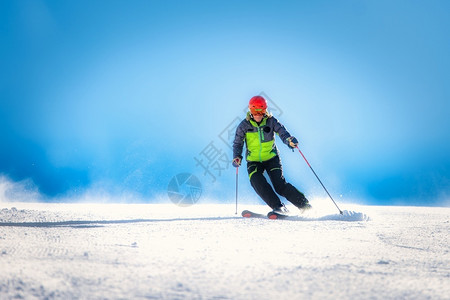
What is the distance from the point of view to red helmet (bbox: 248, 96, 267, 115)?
22.8 ft

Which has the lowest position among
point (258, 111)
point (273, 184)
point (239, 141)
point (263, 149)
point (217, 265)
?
point (217, 265)

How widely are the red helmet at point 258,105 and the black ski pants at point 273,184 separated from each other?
932 millimetres

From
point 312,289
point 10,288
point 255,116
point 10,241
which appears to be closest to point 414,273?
point 312,289

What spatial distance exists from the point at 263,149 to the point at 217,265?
473 centimetres

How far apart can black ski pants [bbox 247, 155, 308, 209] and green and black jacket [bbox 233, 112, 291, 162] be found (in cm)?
14

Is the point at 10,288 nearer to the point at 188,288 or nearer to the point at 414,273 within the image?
the point at 188,288

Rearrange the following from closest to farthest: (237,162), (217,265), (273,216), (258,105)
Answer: (217,265), (273,216), (258,105), (237,162)

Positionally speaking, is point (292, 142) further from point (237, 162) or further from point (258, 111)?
point (237, 162)

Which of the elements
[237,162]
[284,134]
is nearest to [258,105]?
[284,134]

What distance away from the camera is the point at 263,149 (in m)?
7.10

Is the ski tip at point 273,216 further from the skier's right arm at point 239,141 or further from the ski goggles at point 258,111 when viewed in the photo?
the ski goggles at point 258,111

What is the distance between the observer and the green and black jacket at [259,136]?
278 inches

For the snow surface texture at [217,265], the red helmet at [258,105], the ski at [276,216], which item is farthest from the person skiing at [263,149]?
the snow surface texture at [217,265]

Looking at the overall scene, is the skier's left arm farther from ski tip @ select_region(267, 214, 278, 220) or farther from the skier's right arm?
ski tip @ select_region(267, 214, 278, 220)
